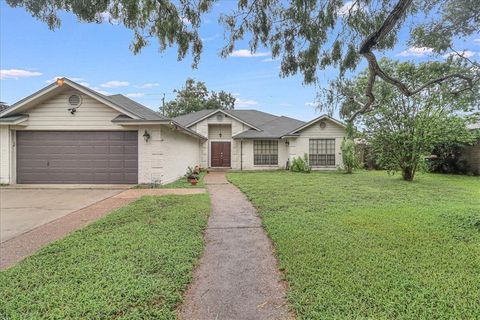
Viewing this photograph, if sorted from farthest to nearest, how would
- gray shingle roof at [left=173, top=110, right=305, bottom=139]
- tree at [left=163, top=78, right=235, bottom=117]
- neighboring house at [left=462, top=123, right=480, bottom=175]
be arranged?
tree at [left=163, top=78, right=235, bottom=117], gray shingle roof at [left=173, top=110, right=305, bottom=139], neighboring house at [left=462, top=123, right=480, bottom=175]

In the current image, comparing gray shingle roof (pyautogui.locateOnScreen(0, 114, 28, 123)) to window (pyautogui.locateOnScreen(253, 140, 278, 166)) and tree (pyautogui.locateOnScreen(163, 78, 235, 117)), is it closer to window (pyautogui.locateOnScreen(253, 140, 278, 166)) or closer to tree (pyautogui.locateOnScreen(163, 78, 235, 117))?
window (pyautogui.locateOnScreen(253, 140, 278, 166))

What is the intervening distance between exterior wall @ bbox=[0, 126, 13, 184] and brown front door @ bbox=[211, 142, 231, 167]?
488 inches

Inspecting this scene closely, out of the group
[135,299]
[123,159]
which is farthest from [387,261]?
[123,159]

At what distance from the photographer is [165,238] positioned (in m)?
4.67

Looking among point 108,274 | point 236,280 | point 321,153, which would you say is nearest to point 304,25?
point 236,280

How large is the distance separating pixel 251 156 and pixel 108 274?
17801mm

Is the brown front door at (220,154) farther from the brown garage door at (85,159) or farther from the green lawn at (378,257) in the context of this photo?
the green lawn at (378,257)

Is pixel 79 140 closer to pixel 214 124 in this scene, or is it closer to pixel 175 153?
pixel 175 153

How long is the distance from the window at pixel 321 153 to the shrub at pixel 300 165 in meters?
0.71

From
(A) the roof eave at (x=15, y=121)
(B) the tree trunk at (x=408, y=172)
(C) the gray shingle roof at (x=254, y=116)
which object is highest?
(C) the gray shingle roof at (x=254, y=116)

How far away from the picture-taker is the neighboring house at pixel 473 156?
15.9 meters

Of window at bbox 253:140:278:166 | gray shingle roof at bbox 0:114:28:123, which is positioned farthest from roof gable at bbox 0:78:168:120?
window at bbox 253:140:278:166

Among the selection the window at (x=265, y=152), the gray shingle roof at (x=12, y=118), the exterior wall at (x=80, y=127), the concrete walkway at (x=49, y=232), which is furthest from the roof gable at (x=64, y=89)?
the window at (x=265, y=152)

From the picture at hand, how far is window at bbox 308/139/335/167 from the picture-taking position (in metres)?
19.5
